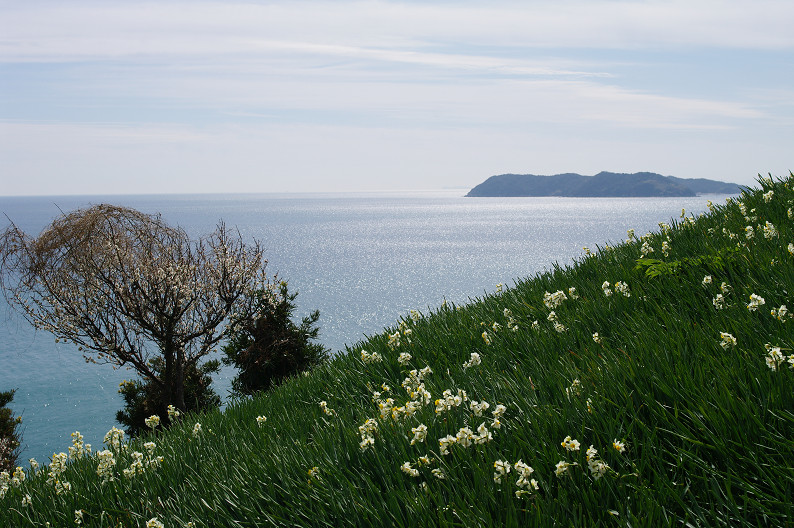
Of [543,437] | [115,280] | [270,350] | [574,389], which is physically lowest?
[270,350]

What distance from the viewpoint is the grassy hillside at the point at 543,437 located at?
286 cm

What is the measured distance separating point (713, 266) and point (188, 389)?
65.3 feet

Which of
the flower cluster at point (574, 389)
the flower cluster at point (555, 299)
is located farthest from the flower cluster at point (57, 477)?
the flower cluster at point (555, 299)

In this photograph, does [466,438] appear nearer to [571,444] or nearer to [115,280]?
[571,444]

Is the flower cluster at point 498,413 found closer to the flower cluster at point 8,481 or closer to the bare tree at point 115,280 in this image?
the flower cluster at point 8,481

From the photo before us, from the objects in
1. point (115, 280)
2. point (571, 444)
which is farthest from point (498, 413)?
point (115, 280)

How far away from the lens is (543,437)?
10.9ft

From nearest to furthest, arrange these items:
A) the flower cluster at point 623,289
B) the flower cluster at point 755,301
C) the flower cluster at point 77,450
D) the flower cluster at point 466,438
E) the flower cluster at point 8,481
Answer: the flower cluster at point 466,438, the flower cluster at point 755,301, the flower cluster at point 623,289, the flower cluster at point 8,481, the flower cluster at point 77,450

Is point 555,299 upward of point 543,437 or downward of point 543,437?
upward


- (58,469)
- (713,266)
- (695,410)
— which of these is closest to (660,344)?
(695,410)

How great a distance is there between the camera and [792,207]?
7.36m

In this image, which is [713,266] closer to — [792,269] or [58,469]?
[792,269]

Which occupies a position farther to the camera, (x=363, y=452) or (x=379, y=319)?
(x=379, y=319)

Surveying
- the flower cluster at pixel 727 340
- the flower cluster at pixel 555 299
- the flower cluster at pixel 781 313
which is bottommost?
the flower cluster at pixel 555 299
